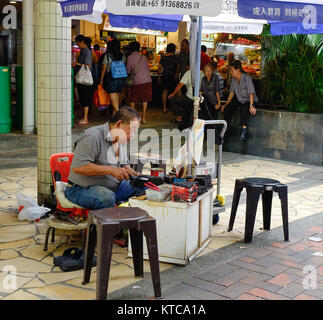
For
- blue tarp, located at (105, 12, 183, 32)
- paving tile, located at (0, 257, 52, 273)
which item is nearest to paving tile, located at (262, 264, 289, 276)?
paving tile, located at (0, 257, 52, 273)

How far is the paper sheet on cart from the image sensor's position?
6012 millimetres

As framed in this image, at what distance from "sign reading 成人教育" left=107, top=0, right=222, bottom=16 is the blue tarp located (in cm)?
399

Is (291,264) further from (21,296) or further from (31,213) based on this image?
(31,213)

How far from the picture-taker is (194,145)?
19.8 feet

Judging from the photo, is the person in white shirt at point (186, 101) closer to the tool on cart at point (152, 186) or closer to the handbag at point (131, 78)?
the handbag at point (131, 78)

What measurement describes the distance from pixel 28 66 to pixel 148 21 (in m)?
2.98

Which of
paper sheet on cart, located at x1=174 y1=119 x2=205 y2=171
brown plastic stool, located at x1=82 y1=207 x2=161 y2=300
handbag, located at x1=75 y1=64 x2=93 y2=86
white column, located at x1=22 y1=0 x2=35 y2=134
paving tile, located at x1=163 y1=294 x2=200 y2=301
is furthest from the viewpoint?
handbag, located at x1=75 y1=64 x2=93 y2=86

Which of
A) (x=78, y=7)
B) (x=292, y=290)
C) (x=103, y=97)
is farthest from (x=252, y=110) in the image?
(x=292, y=290)

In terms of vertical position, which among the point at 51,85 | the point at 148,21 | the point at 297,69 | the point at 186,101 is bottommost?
the point at 186,101

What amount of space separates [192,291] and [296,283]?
3.28ft

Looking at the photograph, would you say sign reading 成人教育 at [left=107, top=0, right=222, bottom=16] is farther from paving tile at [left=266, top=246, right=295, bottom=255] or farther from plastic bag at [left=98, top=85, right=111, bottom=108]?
plastic bag at [left=98, top=85, right=111, bottom=108]

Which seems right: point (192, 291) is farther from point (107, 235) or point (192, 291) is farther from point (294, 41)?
point (294, 41)

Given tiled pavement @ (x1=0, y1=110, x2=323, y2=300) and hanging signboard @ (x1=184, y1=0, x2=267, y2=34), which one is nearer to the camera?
tiled pavement @ (x1=0, y1=110, x2=323, y2=300)
